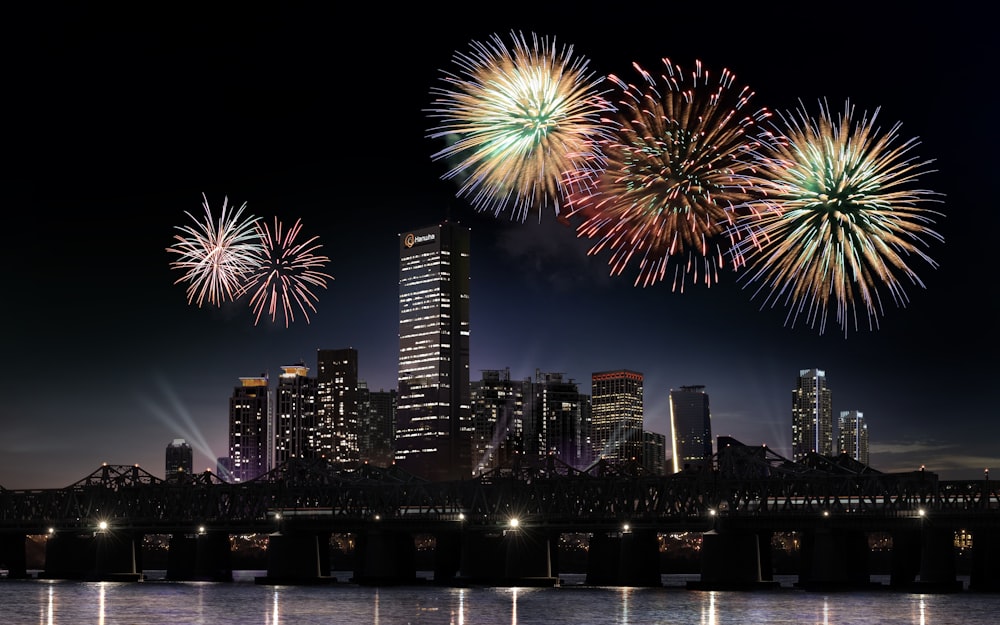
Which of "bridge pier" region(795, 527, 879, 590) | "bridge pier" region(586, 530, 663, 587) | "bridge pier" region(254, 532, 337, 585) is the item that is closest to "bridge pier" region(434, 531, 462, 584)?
"bridge pier" region(254, 532, 337, 585)

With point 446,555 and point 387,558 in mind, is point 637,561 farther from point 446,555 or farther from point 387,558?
point 446,555

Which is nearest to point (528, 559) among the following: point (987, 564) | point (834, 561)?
point (834, 561)

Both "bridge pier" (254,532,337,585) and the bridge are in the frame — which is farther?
"bridge pier" (254,532,337,585)

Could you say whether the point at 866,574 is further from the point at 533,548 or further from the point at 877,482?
the point at 533,548

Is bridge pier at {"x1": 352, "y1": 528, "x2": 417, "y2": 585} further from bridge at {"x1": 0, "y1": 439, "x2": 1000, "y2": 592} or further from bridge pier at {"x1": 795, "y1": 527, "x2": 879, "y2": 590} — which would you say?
bridge pier at {"x1": 795, "y1": 527, "x2": 879, "y2": 590}

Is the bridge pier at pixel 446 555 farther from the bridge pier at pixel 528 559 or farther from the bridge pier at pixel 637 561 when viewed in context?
the bridge pier at pixel 637 561

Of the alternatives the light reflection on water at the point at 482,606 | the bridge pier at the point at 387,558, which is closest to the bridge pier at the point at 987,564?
the light reflection on water at the point at 482,606
